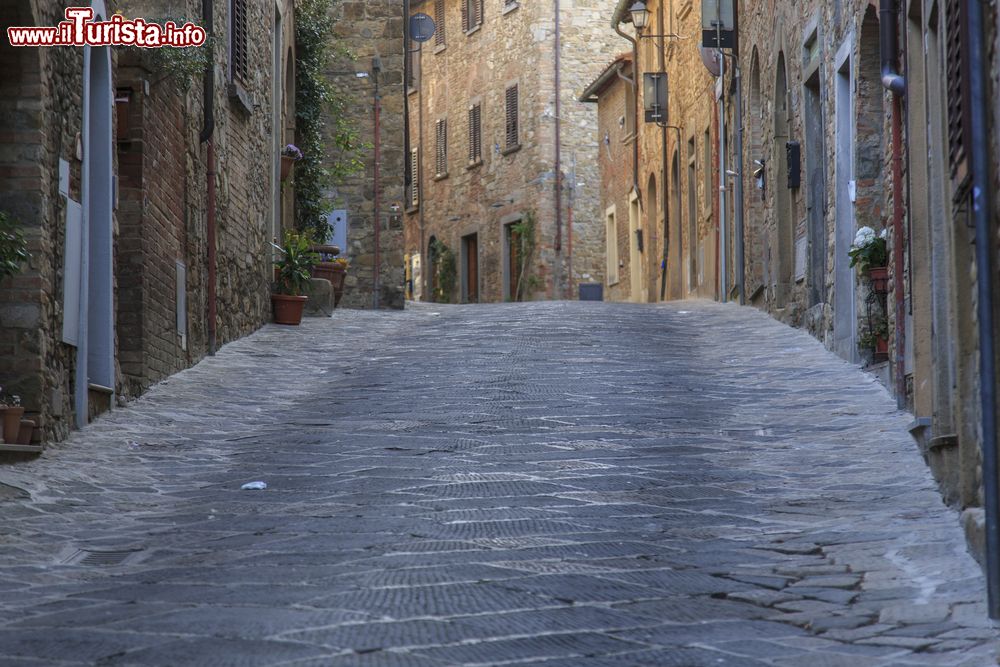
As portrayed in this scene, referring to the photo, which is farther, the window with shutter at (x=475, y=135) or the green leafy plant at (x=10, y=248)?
the window with shutter at (x=475, y=135)

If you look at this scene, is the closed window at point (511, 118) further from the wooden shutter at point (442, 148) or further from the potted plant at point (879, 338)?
the potted plant at point (879, 338)

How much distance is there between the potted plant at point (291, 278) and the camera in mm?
15133

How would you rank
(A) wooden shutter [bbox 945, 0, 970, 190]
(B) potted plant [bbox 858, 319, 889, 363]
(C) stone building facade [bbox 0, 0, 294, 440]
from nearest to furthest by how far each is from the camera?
(A) wooden shutter [bbox 945, 0, 970, 190]
(C) stone building facade [bbox 0, 0, 294, 440]
(B) potted plant [bbox 858, 319, 889, 363]

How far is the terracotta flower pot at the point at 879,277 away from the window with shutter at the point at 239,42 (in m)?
6.58

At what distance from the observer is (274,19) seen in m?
16.3

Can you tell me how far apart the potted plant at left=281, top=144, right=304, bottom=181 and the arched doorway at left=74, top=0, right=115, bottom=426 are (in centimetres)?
712

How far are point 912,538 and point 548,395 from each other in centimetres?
418

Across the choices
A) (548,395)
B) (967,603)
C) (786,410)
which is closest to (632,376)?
(548,395)

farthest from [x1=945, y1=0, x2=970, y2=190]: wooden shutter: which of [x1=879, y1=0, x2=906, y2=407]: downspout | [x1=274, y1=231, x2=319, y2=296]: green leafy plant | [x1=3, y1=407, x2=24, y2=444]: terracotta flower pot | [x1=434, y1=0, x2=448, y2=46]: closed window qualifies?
[x1=434, y1=0, x2=448, y2=46]: closed window

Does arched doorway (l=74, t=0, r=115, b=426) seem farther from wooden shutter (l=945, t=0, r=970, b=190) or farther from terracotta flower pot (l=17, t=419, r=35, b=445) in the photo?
wooden shutter (l=945, t=0, r=970, b=190)

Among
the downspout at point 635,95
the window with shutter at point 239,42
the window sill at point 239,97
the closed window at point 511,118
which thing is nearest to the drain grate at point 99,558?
the window sill at point 239,97

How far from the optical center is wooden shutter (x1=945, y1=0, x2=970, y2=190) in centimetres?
489

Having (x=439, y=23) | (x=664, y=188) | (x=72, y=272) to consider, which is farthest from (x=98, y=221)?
(x=439, y=23)

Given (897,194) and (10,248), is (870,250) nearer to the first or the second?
(897,194)
